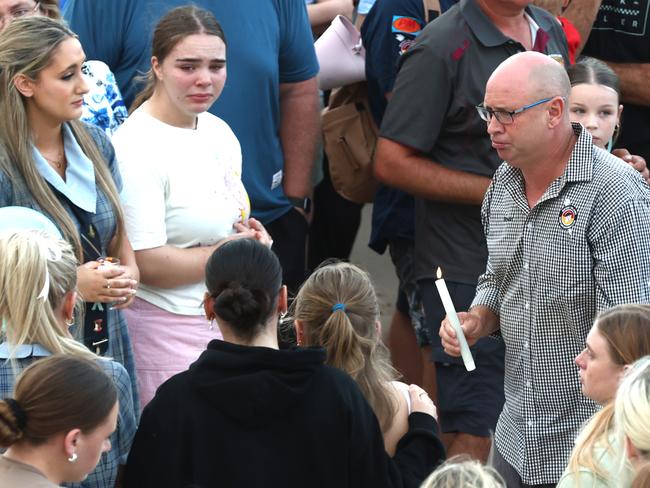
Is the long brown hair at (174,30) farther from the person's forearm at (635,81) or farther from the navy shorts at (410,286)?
the person's forearm at (635,81)

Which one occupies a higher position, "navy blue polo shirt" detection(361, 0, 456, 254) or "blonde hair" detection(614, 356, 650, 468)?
"blonde hair" detection(614, 356, 650, 468)

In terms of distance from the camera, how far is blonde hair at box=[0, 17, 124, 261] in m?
3.98

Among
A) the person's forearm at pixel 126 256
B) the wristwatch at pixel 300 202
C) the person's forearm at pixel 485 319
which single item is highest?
the person's forearm at pixel 126 256

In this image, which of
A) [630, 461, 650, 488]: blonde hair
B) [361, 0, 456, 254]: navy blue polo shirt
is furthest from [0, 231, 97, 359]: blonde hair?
[361, 0, 456, 254]: navy blue polo shirt

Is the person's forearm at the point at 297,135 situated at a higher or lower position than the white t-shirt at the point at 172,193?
lower

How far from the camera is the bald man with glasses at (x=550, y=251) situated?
13.0ft

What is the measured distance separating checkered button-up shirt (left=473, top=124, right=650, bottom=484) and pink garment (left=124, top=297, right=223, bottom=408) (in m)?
1.12

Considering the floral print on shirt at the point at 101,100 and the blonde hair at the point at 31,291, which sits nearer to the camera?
the blonde hair at the point at 31,291

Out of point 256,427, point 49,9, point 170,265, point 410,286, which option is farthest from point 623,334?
point 49,9

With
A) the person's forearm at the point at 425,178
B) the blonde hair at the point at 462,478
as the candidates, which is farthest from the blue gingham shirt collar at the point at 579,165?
the blonde hair at the point at 462,478

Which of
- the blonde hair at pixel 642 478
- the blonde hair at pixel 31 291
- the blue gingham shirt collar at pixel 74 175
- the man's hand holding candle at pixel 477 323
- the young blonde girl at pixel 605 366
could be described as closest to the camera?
the blonde hair at pixel 642 478

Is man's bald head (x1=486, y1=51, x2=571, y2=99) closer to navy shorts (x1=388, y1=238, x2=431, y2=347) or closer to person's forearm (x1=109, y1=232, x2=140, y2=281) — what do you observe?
person's forearm (x1=109, y1=232, x2=140, y2=281)

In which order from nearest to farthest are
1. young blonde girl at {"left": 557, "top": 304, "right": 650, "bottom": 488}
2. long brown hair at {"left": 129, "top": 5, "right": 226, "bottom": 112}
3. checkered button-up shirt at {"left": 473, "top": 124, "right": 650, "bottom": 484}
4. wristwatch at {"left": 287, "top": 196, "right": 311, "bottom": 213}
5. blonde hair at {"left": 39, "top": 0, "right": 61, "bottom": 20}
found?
1. young blonde girl at {"left": 557, "top": 304, "right": 650, "bottom": 488}
2. checkered button-up shirt at {"left": 473, "top": 124, "right": 650, "bottom": 484}
3. long brown hair at {"left": 129, "top": 5, "right": 226, "bottom": 112}
4. blonde hair at {"left": 39, "top": 0, "right": 61, "bottom": 20}
5. wristwatch at {"left": 287, "top": 196, "right": 311, "bottom": 213}

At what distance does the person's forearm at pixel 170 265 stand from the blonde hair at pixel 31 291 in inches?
37.0
